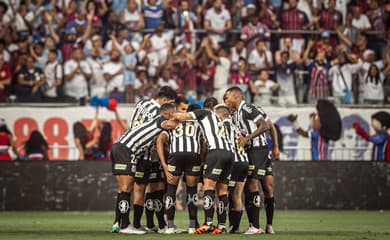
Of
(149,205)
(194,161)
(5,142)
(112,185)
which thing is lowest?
(112,185)

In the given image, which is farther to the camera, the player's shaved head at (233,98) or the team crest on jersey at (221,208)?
the player's shaved head at (233,98)

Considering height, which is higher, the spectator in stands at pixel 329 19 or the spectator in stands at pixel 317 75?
the spectator in stands at pixel 329 19

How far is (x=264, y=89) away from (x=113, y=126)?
3.62 metres

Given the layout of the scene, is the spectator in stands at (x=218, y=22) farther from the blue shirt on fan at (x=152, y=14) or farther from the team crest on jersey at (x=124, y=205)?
the team crest on jersey at (x=124, y=205)

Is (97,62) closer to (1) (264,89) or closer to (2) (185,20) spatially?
(2) (185,20)

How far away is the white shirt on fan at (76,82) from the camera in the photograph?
2236cm

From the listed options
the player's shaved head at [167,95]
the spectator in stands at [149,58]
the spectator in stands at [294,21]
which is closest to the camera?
the player's shaved head at [167,95]

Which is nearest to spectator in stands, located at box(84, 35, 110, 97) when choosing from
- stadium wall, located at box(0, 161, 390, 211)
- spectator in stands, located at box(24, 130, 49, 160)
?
spectator in stands, located at box(24, 130, 49, 160)

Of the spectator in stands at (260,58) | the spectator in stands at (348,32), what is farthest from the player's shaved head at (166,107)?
the spectator in stands at (348,32)

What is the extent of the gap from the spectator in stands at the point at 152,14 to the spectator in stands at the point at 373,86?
5.32 m

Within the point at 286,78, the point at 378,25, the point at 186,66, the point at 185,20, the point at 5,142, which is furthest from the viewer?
the point at 378,25

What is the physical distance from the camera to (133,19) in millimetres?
24359

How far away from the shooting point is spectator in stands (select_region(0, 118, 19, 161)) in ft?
70.6

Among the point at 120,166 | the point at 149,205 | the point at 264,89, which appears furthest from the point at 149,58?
the point at 120,166
